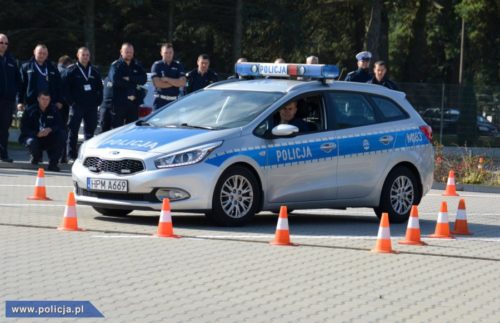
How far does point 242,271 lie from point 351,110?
4.88m

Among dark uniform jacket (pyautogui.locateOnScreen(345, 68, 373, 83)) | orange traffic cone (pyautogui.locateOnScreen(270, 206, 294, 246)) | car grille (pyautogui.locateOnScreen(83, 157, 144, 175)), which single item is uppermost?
dark uniform jacket (pyautogui.locateOnScreen(345, 68, 373, 83))

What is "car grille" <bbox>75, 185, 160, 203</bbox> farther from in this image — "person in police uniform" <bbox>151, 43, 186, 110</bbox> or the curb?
the curb

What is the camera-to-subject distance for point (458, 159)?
23469mm

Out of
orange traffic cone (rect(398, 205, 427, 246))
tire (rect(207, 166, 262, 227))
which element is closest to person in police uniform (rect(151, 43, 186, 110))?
tire (rect(207, 166, 262, 227))

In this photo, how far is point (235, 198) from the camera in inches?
520

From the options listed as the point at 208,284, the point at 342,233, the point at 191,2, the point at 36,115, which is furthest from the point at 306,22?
the point at 208,284

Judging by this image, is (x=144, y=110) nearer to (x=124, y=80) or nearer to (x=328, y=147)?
(x=124, y=80)

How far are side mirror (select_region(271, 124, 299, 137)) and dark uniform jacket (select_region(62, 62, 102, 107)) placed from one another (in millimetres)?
8092

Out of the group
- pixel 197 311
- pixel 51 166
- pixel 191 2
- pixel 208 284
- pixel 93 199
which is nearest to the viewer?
pixel 197 311

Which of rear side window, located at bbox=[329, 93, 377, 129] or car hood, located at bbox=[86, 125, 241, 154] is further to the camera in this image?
rear side window, located at bbox=[329, 93, 377, 129]

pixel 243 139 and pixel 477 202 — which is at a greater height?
pixel 243 139

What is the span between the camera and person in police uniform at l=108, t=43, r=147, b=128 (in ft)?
67.2

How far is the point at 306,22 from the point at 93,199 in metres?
41.4

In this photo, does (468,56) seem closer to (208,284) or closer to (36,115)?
(36,115)
